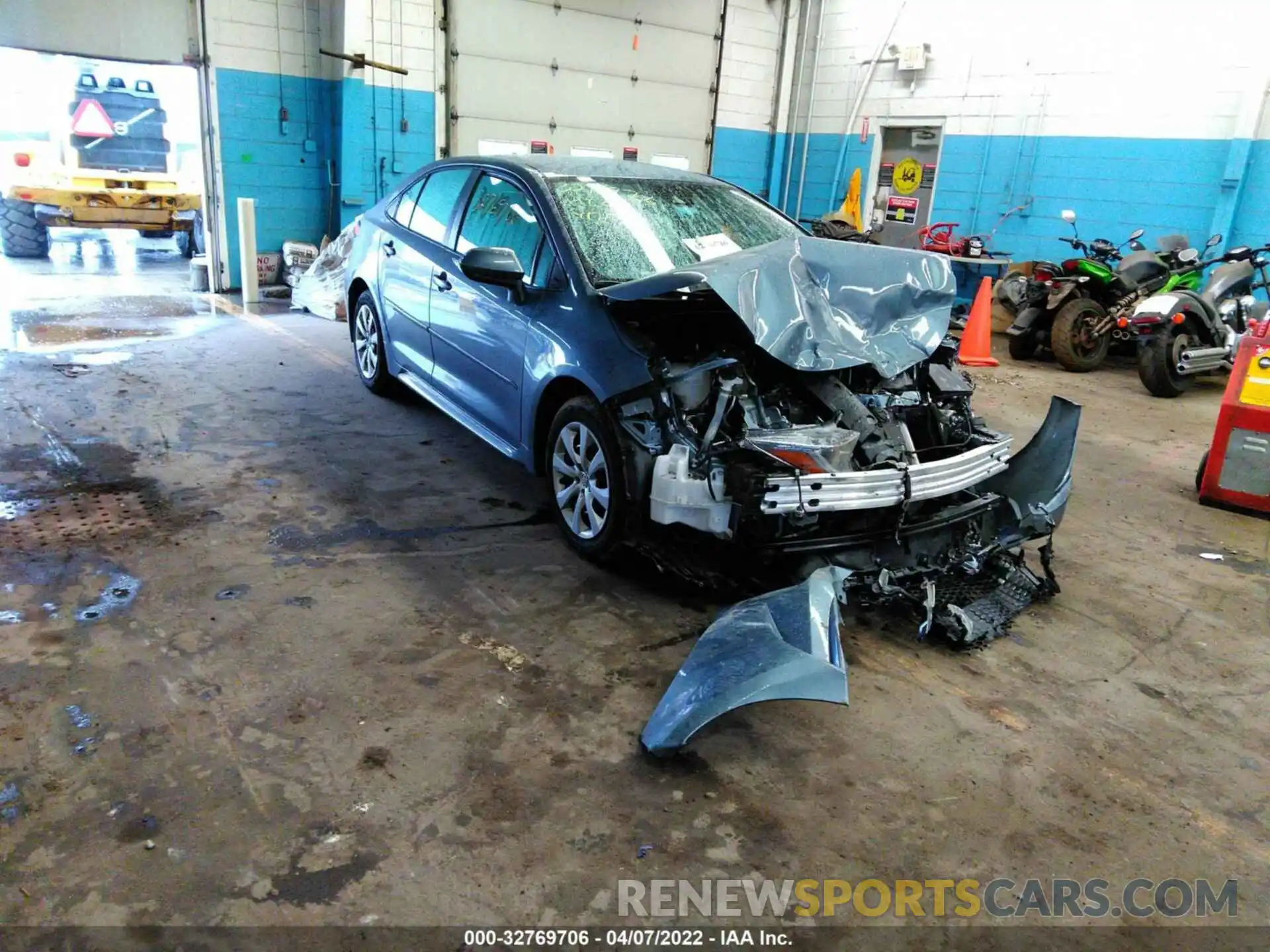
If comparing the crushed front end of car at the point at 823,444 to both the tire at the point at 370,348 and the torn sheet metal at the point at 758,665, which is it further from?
the tire at the point at 370,348

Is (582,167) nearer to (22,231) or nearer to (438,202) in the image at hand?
(438,202)

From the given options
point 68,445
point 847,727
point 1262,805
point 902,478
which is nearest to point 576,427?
point 902,478

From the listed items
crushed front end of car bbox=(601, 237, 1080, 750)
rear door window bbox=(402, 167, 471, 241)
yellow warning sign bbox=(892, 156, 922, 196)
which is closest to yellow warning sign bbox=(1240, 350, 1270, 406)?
crushed front end of car bbox=(601, 237, 1080, 750)

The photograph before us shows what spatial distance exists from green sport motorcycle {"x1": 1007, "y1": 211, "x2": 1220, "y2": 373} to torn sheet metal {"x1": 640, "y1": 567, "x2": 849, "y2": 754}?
267 inches

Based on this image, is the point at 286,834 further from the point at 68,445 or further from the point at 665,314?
the point at 68,445

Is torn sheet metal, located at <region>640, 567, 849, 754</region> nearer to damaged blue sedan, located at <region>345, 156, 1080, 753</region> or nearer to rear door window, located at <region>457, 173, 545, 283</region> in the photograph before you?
damaged blue sedan, located at <region>345, 156, 1080, 753</region>

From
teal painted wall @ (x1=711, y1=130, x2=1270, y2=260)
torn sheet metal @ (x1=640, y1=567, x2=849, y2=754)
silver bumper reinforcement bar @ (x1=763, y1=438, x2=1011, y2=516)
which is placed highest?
teal painted wall @ (x1=711, y1=130, x2=1270, y2=260)

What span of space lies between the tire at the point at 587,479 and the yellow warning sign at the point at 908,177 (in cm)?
957

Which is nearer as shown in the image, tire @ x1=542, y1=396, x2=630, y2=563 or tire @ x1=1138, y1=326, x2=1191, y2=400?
tire @ x1=542, y1=396, x2=630, y2=563

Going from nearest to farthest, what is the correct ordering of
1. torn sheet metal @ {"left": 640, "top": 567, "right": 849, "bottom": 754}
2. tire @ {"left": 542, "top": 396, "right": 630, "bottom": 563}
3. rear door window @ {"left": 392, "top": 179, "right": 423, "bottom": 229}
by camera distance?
torn sheet metal @ {"left": 640, "top": 567, "right": 849, "bottom": 754}, tire @ {"left": 542, "top": 396, "right": 630, "bottom": 563}, rear door window @ {"left": 392, "top": 179, "right": 423, "bottom": 229}

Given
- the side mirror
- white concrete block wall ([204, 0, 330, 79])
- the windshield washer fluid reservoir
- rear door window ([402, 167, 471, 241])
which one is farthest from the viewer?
white concrete block wall ([204, 0, 330, 79])

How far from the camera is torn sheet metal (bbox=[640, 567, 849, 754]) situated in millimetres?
2445

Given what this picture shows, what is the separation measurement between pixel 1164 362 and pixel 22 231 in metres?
13.6

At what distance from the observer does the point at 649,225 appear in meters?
4.02
